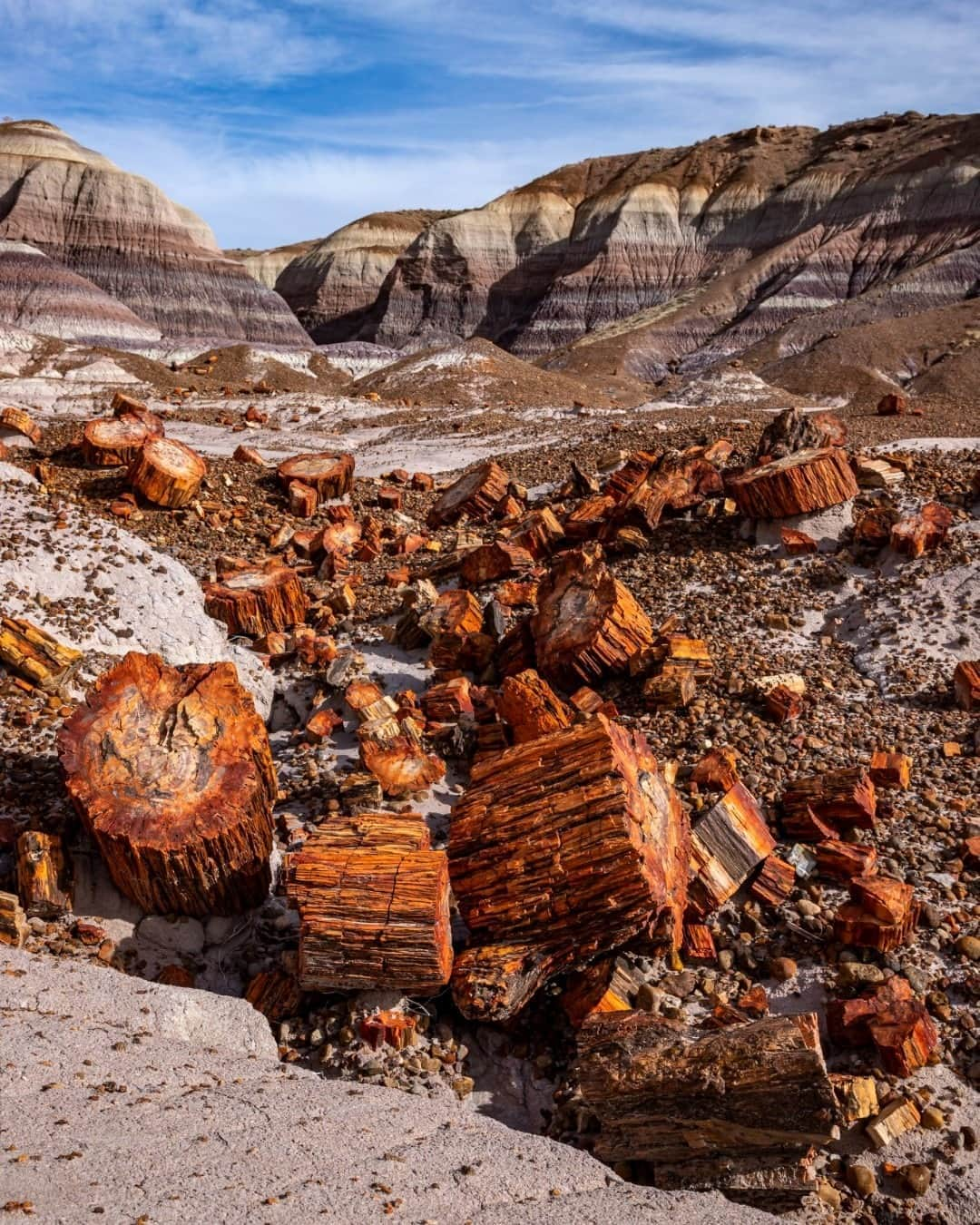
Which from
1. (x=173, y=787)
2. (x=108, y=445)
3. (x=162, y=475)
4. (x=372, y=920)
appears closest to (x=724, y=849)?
(x=372, y=920)

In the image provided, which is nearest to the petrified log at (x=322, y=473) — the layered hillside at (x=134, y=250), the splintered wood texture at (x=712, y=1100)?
the splintered wood texture at (x=712, y=1100)

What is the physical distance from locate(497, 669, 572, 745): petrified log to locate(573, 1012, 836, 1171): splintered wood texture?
2070 millimetres

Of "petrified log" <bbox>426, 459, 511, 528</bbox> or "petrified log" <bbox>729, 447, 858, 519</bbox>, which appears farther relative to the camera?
"petrified log" <bbox>426, 459, 511, 528</bbox>

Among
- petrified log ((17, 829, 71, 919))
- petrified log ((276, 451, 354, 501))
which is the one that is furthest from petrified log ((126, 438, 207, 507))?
petrified log ((17, 829, 71, 919))

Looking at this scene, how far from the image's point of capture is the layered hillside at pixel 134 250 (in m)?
49.4

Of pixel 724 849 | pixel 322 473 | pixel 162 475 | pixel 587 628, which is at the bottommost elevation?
pixel 724 849

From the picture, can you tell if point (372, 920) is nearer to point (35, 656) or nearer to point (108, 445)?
point (35, 656)

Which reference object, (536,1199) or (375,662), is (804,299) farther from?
(536,1199)

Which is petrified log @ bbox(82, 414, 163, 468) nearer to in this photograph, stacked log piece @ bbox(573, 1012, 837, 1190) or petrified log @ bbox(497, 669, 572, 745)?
petrified log @ bbox(497, 669, 572, 745)

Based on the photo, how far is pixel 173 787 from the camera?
12.7 feet

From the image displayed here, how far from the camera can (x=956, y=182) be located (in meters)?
47.0

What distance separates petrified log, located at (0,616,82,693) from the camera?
5.10 m

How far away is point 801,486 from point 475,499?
377 cm

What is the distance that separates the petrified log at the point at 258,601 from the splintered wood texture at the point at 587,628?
2093 mm
